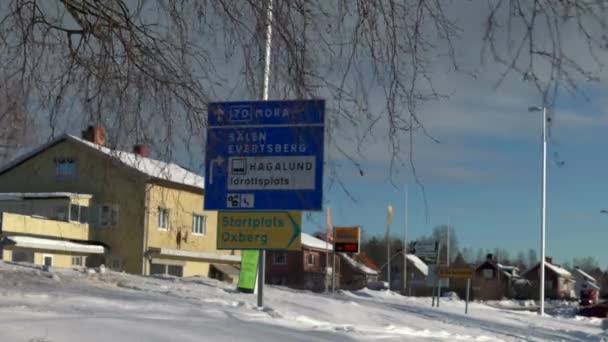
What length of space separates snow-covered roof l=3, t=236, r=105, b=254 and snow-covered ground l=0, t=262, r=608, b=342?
75.2 feet

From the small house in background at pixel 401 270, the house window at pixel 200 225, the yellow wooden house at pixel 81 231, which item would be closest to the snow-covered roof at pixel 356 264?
the small house in background at pixel 401 270

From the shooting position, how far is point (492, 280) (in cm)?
8888

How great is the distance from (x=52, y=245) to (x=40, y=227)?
1330 mm

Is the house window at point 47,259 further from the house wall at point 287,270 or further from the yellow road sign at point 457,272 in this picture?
the house wall at point 287,270

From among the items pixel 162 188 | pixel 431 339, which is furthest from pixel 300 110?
pixel 431 339

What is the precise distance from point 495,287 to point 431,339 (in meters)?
75.6

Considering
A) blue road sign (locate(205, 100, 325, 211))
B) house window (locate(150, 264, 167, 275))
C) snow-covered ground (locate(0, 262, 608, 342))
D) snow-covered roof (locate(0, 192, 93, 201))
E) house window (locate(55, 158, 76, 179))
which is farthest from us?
house window (locate(150, 264, 167, 275))

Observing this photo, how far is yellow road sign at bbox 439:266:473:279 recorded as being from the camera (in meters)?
26.8

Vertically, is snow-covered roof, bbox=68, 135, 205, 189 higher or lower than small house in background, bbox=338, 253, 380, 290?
higher

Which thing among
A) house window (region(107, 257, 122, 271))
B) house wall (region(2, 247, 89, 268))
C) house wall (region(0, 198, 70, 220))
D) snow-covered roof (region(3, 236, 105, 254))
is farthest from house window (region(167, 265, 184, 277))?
house wall (region(0, 198, 70, 220))

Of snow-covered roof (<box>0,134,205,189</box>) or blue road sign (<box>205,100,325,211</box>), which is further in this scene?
snow-covered roof (<box>0,134,205,189</box>)

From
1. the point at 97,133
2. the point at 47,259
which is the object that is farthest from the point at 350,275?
the point at 97,133

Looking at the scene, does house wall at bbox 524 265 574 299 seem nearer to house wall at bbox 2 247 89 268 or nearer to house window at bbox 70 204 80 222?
house window at bbox 70 204 80 222

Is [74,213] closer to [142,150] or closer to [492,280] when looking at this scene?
[142,150]
